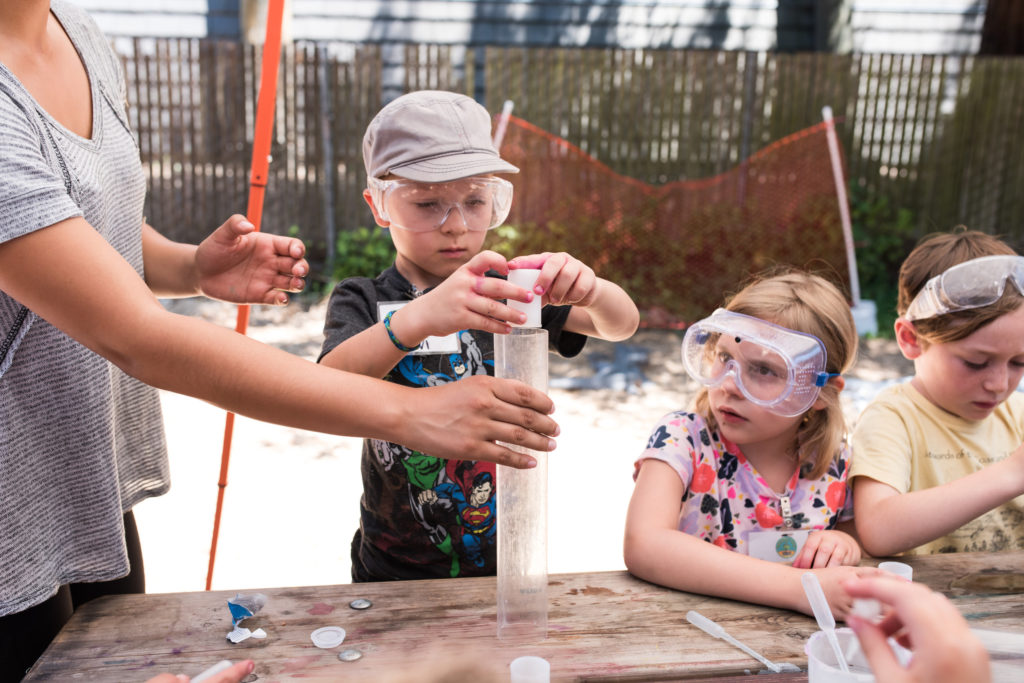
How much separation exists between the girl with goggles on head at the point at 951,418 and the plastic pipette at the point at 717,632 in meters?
0.61

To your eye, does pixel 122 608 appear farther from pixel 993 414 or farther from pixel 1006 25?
pixel 1006 25

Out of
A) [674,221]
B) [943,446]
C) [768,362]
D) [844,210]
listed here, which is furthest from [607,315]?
[844,210]

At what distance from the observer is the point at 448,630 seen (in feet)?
5.07

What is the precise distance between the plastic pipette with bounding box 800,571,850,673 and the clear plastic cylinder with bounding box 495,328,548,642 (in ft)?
1.43

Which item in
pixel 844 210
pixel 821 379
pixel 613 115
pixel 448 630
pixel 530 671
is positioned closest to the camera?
pixel 530 671

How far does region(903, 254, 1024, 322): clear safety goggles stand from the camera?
6.47 feet

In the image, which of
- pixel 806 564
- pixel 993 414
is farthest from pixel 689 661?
pixel 993 414

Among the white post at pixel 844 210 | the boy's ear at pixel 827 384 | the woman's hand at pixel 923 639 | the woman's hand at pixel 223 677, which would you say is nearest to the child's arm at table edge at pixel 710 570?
the boy's ear at pixel 827 384

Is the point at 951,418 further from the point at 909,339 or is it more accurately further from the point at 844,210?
the point at 844,210

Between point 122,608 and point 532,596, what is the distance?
0.83 metres

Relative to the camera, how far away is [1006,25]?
9.22m

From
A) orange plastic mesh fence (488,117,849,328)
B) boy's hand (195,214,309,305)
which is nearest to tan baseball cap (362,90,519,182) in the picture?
boy's hand (195,214,309,305)

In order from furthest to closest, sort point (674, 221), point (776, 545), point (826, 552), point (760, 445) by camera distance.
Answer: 1. point (674, 221)
2. point (760, 445)
3. point (776, 545)
4. point (826, 552)

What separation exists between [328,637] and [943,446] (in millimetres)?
1717
